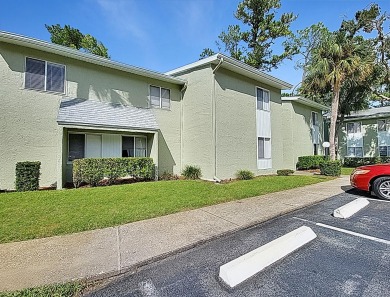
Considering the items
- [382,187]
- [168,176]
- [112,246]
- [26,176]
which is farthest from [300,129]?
[26,176]

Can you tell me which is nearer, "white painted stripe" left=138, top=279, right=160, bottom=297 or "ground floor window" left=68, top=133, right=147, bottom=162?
"white painted stripe" left=138, top=279, right=160, bottom=297

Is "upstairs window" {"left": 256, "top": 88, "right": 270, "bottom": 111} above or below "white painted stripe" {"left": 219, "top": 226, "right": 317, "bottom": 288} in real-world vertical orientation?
above

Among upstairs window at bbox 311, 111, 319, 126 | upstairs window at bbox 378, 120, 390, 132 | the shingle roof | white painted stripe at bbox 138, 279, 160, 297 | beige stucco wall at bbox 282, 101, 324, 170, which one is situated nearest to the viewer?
white painted stripe at bbox 138, 279, 160, 297

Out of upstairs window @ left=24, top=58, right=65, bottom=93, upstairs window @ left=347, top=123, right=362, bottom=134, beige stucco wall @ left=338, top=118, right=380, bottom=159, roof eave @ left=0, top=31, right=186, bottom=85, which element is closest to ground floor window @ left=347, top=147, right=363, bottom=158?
beige stucco wall @ left=338, top=118, right=380, bottom=159

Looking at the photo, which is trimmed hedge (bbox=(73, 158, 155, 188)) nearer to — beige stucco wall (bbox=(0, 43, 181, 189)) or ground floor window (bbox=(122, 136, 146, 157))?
beige stucco wall (bbox=(0, 43, 181, 189))

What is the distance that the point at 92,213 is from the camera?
5719 mm

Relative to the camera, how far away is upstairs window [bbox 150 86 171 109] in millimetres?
12734

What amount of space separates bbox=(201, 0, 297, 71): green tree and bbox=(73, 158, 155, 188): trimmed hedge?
62.6 feet

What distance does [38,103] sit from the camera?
368 inches

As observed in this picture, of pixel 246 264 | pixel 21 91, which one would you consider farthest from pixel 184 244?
pixel 21 91

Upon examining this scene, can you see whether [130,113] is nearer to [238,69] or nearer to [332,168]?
[238,69]

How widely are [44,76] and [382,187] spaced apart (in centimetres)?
1400

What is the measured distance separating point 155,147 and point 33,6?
8689 millimetres

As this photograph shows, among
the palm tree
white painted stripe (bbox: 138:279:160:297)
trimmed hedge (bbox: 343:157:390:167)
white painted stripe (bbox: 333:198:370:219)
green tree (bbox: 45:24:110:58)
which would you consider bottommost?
white painted stripe (bbox: 138:279:160:297)
